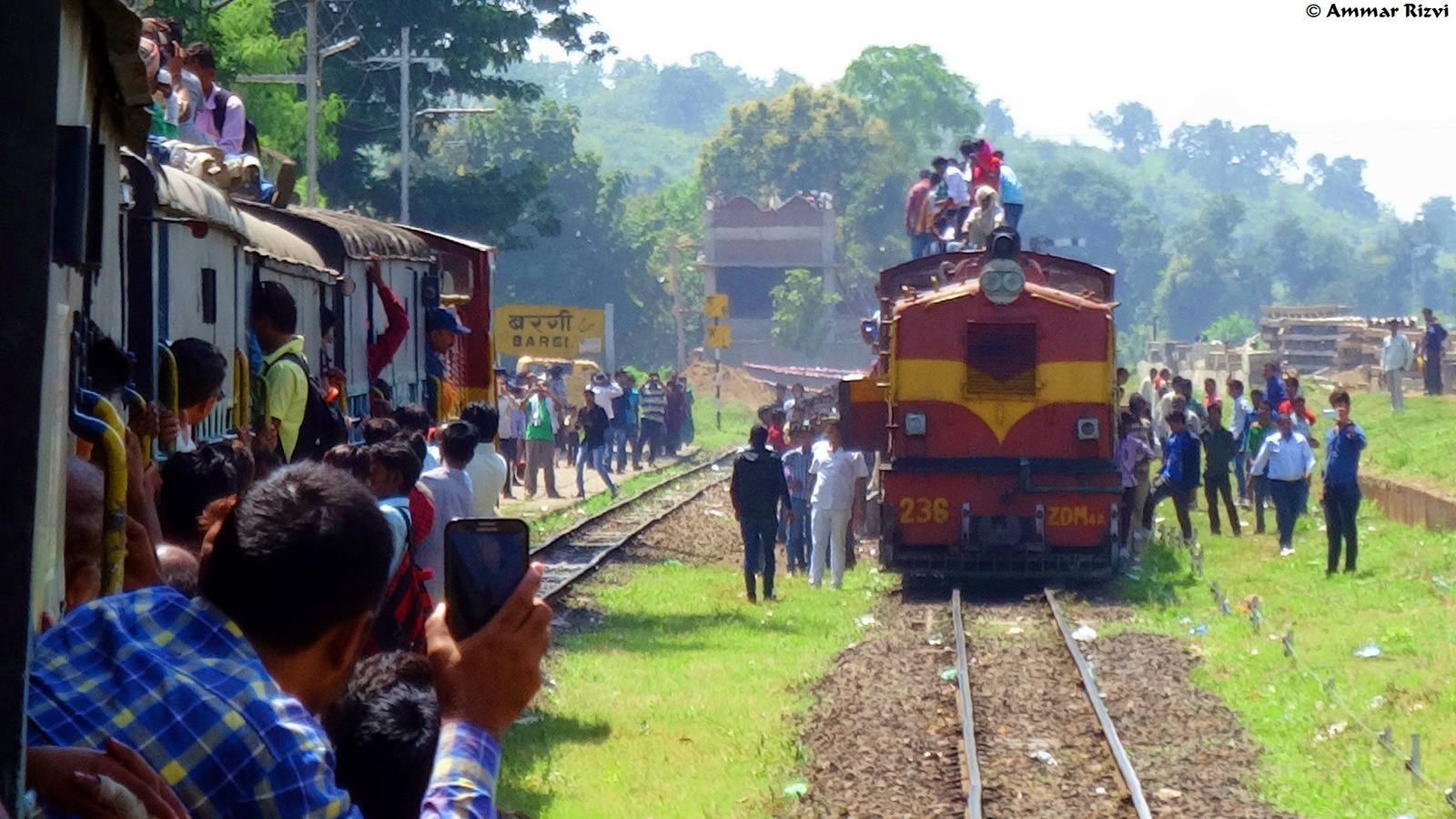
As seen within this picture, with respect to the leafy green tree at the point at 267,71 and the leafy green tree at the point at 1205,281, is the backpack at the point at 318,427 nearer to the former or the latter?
the leafy green tree at the point at 267,71

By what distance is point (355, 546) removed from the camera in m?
2.66

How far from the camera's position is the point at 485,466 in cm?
933

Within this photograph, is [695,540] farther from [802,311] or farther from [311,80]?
[802,311]

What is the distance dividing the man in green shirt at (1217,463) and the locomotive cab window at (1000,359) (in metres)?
4.59

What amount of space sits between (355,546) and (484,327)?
48.1ft

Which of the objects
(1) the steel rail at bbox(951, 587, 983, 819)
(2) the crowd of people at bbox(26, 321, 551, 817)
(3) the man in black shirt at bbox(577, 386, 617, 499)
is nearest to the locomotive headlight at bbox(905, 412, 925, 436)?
(1) the steel rail at bbox(951, 587, 983, 819)

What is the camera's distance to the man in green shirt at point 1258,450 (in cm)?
2130

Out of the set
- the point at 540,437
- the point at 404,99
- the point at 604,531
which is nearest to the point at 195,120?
the point at 604,531

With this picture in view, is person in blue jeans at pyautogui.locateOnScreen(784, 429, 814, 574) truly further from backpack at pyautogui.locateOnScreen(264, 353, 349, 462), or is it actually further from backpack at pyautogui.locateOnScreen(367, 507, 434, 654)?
backpack at pyautogui.locateOnScreen(367, 507, 434, 654)

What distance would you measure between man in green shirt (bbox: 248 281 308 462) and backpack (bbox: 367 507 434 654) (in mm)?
2377

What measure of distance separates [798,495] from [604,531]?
469 centimetres

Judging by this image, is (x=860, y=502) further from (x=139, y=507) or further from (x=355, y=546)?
(x=355, y=546)

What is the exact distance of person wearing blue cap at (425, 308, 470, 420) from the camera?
47.3ft

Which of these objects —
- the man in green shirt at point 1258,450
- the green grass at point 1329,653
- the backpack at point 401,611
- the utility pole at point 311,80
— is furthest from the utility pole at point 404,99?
the backpack at point 401,611
